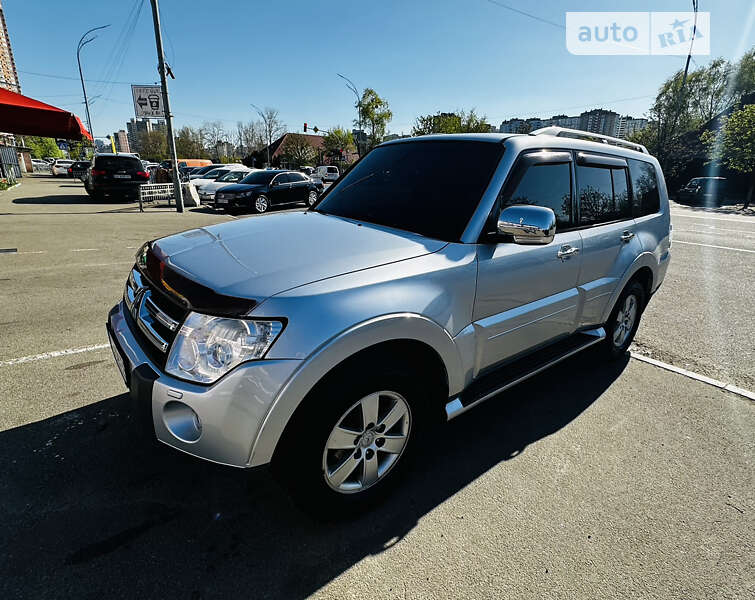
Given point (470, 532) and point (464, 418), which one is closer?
point (470, 532)

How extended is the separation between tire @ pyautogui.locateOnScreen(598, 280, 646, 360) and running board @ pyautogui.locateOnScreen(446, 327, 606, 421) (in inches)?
18.4

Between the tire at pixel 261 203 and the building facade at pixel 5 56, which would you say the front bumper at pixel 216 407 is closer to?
the tire at pixel 261 203

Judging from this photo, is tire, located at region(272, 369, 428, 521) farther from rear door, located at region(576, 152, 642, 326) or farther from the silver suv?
rear door, located at region(576, 152, 642, 326)

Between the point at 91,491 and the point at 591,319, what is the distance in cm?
338

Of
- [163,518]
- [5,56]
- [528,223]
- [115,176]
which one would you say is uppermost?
[5,56]

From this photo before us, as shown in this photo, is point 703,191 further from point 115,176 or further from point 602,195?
point 115,176

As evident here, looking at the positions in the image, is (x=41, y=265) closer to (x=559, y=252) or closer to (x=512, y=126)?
(x=559, y=252)

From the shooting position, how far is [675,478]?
245 cm

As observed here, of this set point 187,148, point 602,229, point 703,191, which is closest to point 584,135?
point 602,229

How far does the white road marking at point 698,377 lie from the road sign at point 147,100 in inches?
695

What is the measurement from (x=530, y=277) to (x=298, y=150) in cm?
5876

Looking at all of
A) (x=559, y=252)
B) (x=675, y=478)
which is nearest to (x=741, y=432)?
(x=675, y=478)

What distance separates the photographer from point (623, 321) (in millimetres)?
3811

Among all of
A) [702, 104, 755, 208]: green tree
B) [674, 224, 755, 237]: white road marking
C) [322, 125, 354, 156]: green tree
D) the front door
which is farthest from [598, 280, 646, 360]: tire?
[322, 125, 354, 156]: green tree
